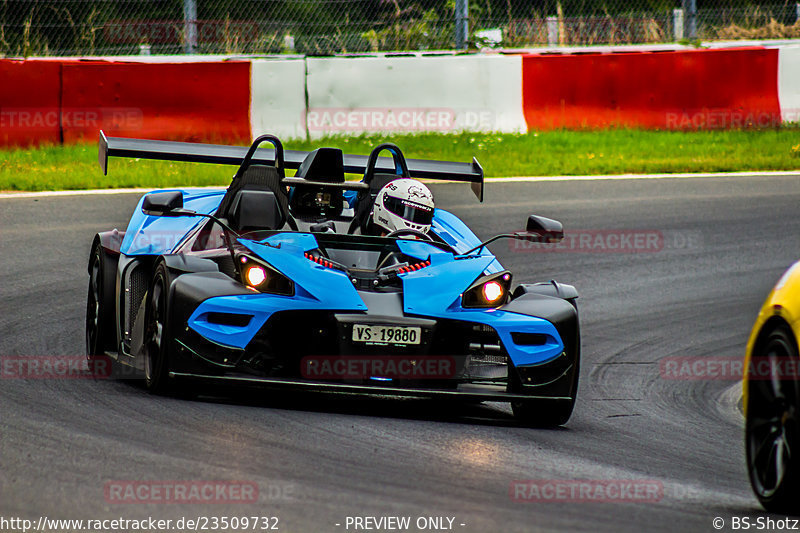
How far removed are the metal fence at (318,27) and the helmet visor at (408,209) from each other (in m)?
9.07

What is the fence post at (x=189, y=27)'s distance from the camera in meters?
16.5

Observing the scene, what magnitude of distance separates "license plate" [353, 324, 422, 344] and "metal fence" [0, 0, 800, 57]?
10.6 meters

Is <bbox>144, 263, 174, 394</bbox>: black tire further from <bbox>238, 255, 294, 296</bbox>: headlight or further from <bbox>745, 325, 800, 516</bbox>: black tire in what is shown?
<bbox>745, 325, 800, 516</bbox>: black tire

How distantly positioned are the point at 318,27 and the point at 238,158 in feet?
30.5

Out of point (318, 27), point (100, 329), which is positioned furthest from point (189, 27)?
point (100, 329)

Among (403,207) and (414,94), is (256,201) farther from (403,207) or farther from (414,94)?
(414,94)

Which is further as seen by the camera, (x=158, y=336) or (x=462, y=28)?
(x=462, y=28)

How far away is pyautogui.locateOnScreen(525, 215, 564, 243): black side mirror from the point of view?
722 centimetres

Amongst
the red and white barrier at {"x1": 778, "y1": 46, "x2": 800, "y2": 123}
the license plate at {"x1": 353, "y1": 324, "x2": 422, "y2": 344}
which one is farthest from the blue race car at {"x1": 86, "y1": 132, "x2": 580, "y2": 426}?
the red and white barrier at {"x1": 778, "y1": 46, "x2": 800, "y2": 123}

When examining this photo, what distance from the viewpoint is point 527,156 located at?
54.0 ft

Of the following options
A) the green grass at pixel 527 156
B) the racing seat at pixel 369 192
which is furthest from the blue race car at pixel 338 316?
the green grass at pixel 527 156

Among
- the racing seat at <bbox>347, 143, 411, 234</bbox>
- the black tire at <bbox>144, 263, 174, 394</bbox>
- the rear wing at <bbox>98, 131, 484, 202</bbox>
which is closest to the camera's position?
the black tire at <bbox>144, 263, 174, 394</bbox>

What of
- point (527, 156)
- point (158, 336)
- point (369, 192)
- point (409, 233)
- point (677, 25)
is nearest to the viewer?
point (158, 336)

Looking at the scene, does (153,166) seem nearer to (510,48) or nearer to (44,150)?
(44,150)
